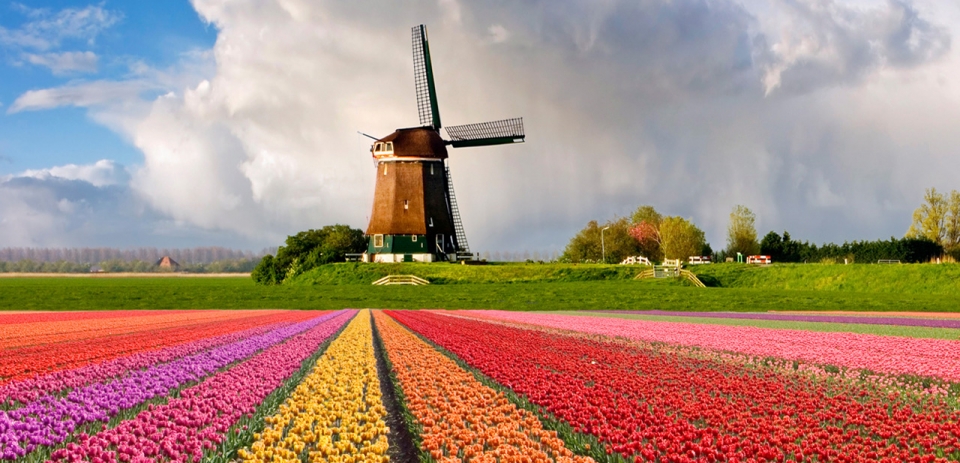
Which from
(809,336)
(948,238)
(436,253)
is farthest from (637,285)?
(948,238)

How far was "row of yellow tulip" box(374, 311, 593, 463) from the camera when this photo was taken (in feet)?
17.7

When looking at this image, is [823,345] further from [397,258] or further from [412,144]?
[412,144]

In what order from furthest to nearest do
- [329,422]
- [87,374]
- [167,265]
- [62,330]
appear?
[167,265], [62,330], [87,374], [329,422]

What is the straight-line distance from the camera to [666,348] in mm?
12961

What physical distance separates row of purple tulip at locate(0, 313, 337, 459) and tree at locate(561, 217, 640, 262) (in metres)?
78.3

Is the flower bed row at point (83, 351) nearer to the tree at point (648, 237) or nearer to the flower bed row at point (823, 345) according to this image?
the flower bed row at point (823, 345)

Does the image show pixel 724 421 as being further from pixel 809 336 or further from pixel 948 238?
pixel 948 238

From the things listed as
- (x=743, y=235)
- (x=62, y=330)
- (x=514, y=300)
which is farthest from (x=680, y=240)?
(x=62, y=330)

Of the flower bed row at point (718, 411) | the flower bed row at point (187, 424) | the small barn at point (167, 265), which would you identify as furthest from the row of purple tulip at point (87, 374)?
the small barn at point (167, 265)

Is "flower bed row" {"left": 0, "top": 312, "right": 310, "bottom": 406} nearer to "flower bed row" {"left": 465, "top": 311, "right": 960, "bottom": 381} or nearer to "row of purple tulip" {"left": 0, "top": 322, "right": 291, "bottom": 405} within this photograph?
"row of purple tulip" {"left": 0, "top": 322, "right": 291, "bottom": 405}

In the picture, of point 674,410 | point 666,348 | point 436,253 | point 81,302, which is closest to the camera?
point 674,410

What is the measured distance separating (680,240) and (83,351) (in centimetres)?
7528

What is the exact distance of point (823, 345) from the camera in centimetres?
1304

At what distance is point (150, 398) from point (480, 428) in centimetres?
406
